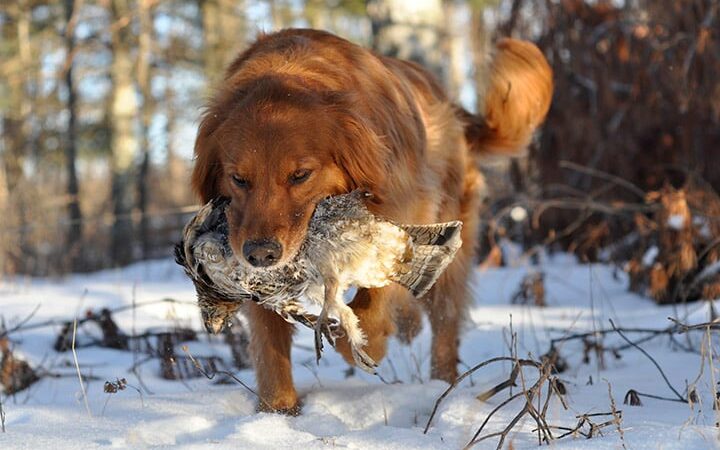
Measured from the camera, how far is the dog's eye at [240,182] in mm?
2869

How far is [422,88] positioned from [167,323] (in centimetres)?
251

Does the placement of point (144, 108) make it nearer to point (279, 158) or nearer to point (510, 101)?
point (510, 101)

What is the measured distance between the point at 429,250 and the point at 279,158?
604 millimetres

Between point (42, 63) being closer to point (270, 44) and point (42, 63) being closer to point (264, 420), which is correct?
point (270, 44)

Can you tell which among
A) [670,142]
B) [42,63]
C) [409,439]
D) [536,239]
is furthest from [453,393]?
[42,63]

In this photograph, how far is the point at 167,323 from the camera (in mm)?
5539

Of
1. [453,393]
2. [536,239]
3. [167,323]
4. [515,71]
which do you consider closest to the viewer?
[453,393]

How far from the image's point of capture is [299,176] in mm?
2877

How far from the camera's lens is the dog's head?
107 inches

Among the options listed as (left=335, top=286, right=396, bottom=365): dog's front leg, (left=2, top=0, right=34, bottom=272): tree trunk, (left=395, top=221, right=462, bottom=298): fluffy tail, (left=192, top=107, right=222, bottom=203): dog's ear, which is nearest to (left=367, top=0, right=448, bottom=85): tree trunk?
(left=192, top=107, right=222, bottom=203): dog's ear

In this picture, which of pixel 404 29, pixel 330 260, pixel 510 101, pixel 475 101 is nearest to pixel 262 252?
pixel 330 260

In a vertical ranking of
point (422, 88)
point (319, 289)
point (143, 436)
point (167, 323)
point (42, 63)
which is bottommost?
point (167, 323)

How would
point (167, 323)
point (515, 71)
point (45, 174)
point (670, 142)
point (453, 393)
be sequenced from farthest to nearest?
point (45, 174), point (670, 142), point (167, 323), point (515, 71), point (453, 393)

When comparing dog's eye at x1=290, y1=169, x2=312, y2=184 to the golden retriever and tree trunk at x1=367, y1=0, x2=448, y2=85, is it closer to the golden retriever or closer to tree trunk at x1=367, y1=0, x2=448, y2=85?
the golden retriever
